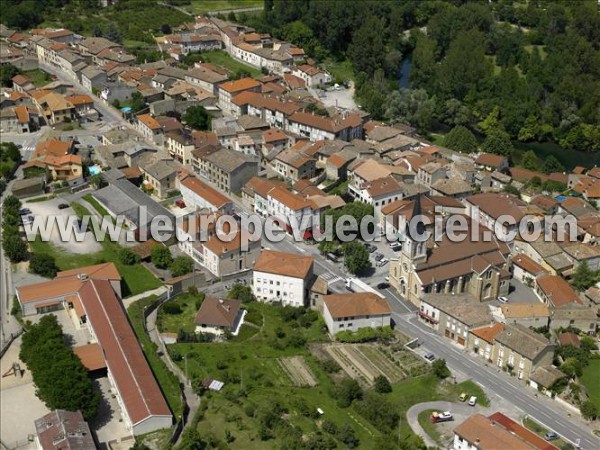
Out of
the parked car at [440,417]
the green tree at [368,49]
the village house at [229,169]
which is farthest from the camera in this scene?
the green tree at [368,49]

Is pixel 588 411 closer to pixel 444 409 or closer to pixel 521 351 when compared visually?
pixel 521 351

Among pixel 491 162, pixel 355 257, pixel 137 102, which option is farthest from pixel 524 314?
pixel 137 102

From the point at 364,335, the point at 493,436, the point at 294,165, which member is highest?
the point at 493,436

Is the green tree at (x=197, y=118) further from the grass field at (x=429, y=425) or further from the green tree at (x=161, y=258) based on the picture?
the grass field at (x=429, y=425)

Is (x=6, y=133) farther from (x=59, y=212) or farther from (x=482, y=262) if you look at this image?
(x=482, y=262)

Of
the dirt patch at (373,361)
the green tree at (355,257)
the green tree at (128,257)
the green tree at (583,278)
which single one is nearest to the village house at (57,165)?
the green tree at (128,257)

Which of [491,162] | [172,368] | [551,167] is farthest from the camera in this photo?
[551,167]
